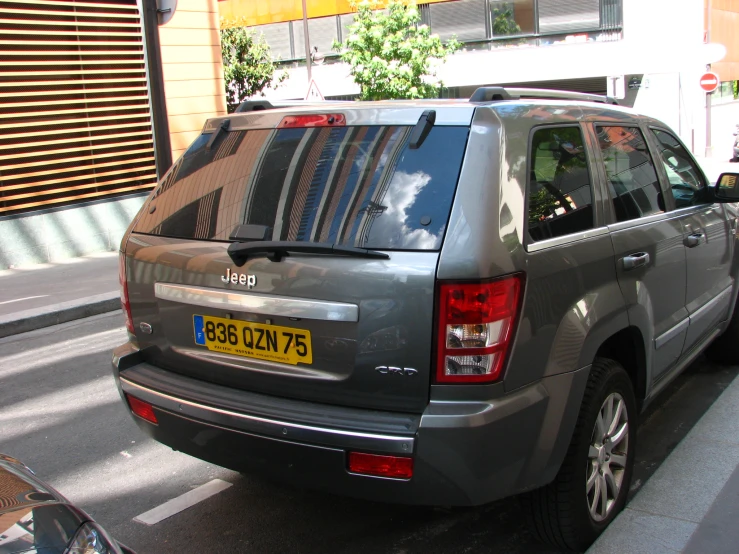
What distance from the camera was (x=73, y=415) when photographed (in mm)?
5137

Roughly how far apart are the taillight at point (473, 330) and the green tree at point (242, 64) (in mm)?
20666

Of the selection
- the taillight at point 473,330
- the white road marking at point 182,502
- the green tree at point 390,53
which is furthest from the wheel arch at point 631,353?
the green tree at point 390,53

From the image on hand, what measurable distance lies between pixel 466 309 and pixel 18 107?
10.5 meters

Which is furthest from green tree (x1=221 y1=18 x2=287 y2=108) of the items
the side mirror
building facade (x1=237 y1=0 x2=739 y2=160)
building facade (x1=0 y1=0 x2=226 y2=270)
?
the side mirror

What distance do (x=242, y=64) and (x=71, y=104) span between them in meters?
11.1

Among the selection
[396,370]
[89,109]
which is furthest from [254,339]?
[89,109]

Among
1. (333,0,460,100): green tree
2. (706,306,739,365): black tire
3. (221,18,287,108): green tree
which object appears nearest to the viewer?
(706,306,739,365): black tire

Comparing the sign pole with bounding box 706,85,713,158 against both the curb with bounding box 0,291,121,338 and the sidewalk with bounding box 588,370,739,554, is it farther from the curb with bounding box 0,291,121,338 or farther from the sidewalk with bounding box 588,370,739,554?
the sidewalk with bounding box 588,370,739,554

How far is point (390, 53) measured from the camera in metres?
20.1

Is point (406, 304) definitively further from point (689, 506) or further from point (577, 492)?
point (689, 506)

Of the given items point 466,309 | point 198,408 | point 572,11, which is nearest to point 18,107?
point 198,408

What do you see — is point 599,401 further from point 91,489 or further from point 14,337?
point 14,337

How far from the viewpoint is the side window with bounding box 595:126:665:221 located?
11.4ft

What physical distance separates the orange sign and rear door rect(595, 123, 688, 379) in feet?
103
